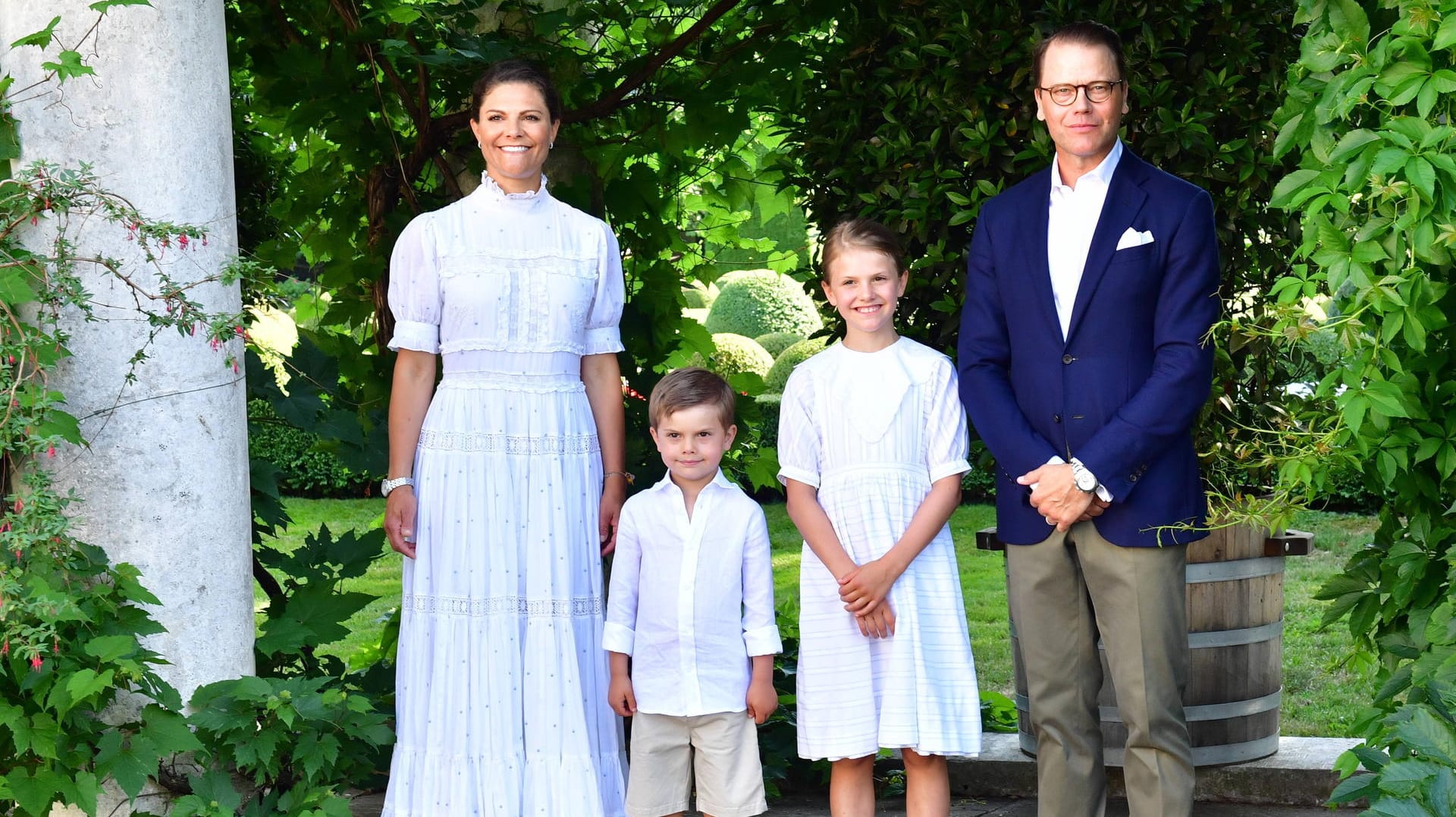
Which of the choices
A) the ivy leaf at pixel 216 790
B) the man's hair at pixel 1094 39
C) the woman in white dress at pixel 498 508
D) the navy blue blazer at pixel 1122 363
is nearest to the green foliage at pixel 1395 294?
the navy blue blazer at pixel 1122 363

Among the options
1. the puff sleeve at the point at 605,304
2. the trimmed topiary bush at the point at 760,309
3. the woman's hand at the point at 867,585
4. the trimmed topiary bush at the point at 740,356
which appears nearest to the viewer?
the woman's hand at the point at 867,585

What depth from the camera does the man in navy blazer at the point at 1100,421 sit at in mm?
2766

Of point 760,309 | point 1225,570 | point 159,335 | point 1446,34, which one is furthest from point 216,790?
point 760,309

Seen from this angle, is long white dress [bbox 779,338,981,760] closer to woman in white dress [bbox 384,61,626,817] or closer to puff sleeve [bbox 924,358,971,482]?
puff sleeve [bbox 924,358,971,482]

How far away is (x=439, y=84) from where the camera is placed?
425cm

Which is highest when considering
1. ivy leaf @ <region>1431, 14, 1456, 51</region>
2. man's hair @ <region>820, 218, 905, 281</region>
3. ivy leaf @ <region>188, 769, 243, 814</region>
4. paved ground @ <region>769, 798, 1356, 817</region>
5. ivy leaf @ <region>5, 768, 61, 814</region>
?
ivy leaf @ <region>1431, 14, 1456, 51</region>

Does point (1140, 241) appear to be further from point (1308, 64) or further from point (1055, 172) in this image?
point (1308, 64)

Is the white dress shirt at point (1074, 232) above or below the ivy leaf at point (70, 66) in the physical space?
below

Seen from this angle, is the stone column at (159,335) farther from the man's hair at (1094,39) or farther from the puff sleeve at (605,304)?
the man's hair at (1094,39)

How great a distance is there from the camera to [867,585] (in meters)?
2.91

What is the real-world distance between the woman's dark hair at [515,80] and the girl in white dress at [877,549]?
70cm

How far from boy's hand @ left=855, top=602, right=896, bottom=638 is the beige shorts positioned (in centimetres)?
33

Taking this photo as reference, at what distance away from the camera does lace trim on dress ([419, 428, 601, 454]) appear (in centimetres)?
305

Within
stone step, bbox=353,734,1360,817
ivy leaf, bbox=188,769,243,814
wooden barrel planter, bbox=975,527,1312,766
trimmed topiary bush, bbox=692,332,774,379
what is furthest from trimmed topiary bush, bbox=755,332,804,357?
ivy leaf, bbox=188,769,243,814
